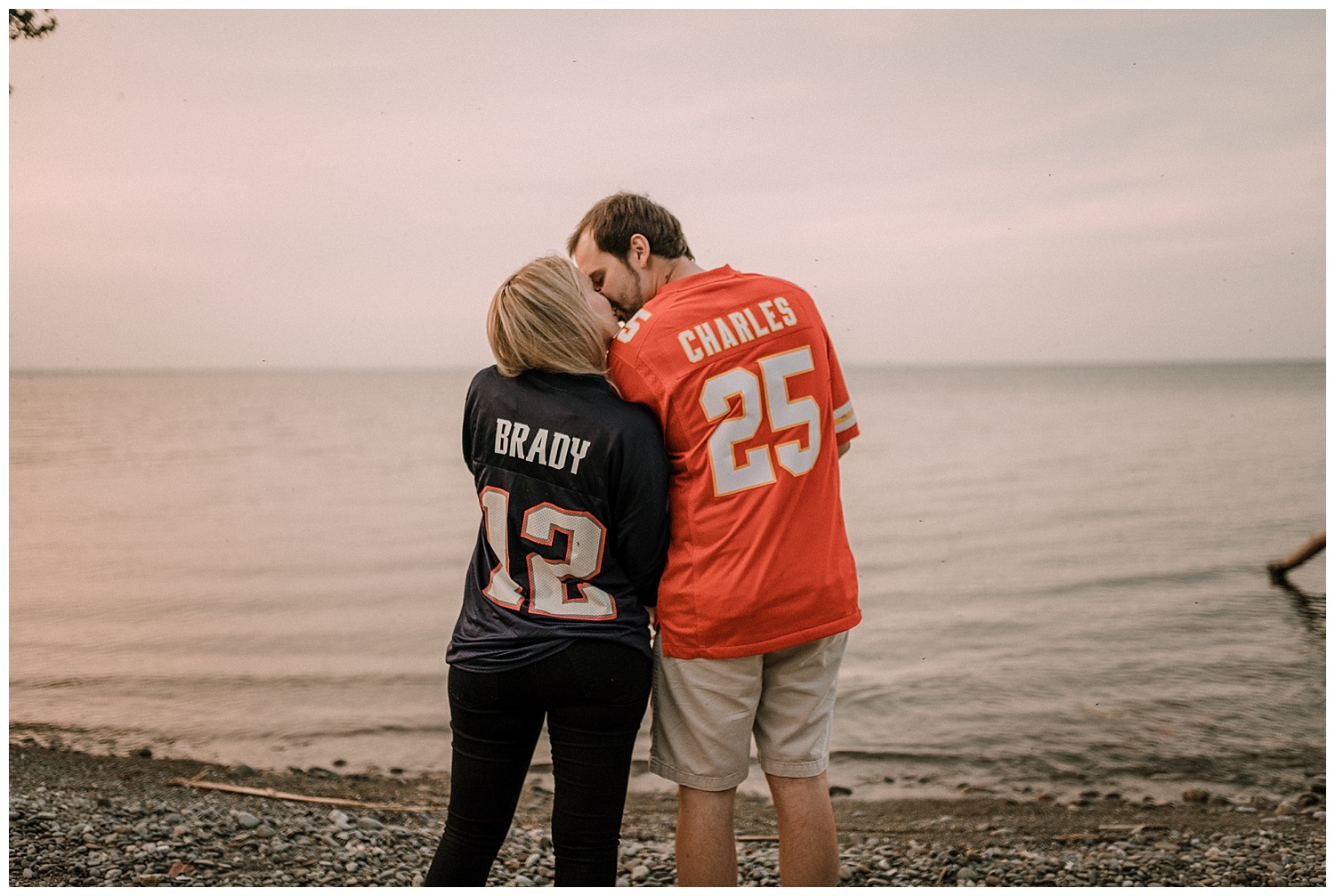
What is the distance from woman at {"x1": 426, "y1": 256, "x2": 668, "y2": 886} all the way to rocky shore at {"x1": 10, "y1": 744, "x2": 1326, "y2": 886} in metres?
1.74

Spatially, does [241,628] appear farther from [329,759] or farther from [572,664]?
[572,664]

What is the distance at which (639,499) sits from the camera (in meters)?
2.31

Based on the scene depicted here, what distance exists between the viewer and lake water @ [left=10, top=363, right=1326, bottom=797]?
235 inches

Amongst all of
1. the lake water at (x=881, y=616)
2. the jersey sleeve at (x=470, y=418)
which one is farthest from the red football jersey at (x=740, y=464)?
the lake water at (x=881, y=616)

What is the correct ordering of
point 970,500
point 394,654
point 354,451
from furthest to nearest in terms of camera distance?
point 354,451, point 970,500, point 394,654

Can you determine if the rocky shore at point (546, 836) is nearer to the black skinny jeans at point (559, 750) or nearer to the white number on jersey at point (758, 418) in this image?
the black skinny jeans at point (559, 750)

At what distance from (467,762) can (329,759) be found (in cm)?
374

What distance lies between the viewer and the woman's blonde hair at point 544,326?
2273 mm

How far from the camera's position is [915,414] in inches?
1676

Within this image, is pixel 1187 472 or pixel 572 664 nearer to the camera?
pixel 572 664

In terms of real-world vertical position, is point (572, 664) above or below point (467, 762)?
above

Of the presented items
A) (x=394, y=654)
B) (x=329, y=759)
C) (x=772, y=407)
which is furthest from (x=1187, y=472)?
(x=772, y=407)

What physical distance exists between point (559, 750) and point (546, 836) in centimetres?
225

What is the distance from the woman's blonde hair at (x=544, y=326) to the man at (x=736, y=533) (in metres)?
0.12
